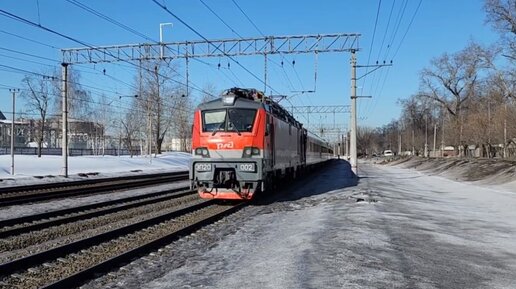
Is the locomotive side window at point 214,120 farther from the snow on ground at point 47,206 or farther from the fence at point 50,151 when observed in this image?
the fence at point 50,151

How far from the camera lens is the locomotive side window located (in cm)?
1638

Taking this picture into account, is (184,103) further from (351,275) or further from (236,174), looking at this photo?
(351,275)

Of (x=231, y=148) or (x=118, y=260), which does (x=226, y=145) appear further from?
(x=118, y=260)

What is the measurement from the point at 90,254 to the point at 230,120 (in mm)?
8191

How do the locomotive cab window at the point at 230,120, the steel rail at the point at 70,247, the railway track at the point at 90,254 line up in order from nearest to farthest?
1. the railway track at the point at 90,254
2. the steel rail at the point at 70,247
3. the locomotive cab window at the point at 230,120

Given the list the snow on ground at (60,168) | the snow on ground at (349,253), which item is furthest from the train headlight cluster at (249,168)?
the snow on ground at (60,168)

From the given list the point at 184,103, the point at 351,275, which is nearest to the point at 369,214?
the point at 351,275

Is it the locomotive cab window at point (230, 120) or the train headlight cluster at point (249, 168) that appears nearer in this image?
the train headlight cluster at point (249, 168)

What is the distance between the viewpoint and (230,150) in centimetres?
1599

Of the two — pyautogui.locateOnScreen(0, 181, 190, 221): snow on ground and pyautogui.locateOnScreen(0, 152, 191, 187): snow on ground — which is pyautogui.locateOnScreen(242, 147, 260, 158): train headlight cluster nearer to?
pyautogui.locateOnScreen(0, 181, 190, 221): snow on ground

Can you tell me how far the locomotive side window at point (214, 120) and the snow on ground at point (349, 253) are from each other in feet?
10.2

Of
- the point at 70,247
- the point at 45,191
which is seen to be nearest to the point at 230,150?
the point at 70,247

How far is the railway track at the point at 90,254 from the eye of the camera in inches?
278

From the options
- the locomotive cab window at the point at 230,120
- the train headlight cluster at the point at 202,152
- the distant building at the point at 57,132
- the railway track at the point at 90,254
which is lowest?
the railway track at the point at 90,254
